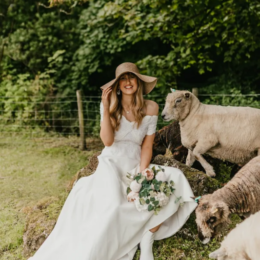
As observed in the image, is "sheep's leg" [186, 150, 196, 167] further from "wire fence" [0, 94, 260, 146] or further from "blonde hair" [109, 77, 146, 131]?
"wire fence" [0, 94, 260, 146]

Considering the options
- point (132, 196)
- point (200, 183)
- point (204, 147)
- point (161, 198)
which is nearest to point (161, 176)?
point (161, 198)

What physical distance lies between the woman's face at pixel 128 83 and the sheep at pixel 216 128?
68 centimetres

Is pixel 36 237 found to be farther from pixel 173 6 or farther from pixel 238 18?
pixel 238 18

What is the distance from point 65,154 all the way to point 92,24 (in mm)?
3118

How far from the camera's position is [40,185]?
6.26 metres

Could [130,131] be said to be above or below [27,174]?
above

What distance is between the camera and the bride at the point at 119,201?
3510mm

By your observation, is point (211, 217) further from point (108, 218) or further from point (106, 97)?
point (106, 97)

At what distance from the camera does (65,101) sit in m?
9.09

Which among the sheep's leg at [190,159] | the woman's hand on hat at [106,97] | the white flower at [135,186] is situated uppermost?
the woman's hand on hat at [106,97]

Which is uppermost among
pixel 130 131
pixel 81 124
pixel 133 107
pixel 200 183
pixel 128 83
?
pixel 128 83

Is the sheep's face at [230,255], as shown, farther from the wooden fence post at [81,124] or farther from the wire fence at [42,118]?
the wire fence at [42,118]

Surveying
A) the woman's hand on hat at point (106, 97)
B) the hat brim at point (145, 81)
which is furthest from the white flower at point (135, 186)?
the hat brim at point (145, 81)

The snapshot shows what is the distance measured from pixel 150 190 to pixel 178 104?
55.7 inches
